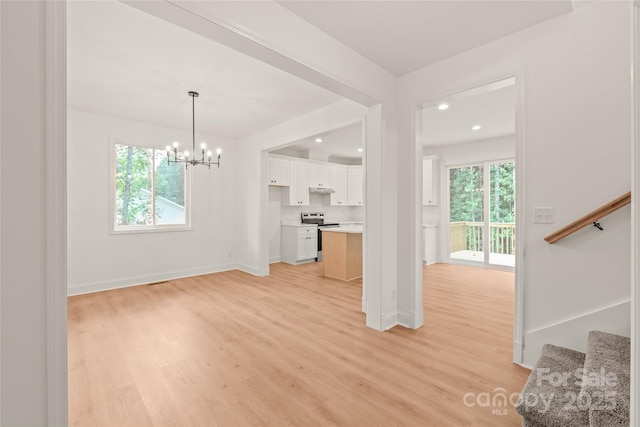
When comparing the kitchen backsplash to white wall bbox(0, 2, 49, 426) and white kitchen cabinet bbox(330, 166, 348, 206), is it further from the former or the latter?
white wall bbox(0, 2, 49, 426)

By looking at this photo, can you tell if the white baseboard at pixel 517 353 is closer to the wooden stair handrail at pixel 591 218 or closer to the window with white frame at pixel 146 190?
the wooden stair handrail at pixel 591 218

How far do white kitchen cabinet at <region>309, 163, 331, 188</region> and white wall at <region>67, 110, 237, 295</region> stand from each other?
191 centimetres

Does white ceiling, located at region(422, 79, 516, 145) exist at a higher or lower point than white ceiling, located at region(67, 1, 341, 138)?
higher

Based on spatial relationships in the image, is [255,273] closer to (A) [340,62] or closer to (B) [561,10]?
(A) [340,62]

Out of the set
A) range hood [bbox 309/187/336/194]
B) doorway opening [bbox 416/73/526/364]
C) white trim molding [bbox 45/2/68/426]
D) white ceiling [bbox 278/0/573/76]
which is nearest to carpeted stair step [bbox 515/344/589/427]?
white trim molding [bbox 45/2/68/426]

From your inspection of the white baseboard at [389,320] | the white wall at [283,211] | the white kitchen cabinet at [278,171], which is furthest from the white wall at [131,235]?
the white baseboard at [389,320]

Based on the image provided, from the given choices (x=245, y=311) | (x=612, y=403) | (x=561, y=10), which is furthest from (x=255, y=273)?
(x=561, y=10)

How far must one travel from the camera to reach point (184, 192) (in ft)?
17.6

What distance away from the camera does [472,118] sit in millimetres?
4684

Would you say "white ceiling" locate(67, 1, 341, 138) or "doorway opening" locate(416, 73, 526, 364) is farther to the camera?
"doorway opening" locate(416, 73, 526, 364)

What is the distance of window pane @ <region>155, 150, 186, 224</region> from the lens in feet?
16.8

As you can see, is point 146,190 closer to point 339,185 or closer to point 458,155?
point 339,185

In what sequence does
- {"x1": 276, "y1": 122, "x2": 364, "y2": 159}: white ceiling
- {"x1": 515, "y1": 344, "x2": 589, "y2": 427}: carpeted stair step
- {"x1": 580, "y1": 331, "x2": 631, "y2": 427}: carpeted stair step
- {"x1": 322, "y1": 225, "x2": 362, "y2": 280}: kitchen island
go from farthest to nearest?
1. {"x1": 276, "y1": 122, "x2": 364, "y2": 159}: white ceiling
2. {"x1": 322, "y1": 225, "x2": 362, "y2": 280}: kitchen island
3. {"x1": 515, "y1": 344, "x2": 589, "y2": 427}: carpeted stair step
4. {"x1": 580, "y1": 331, "x2": 631, "y2": 427}: carpeted stair step

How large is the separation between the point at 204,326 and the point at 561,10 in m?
4.20
